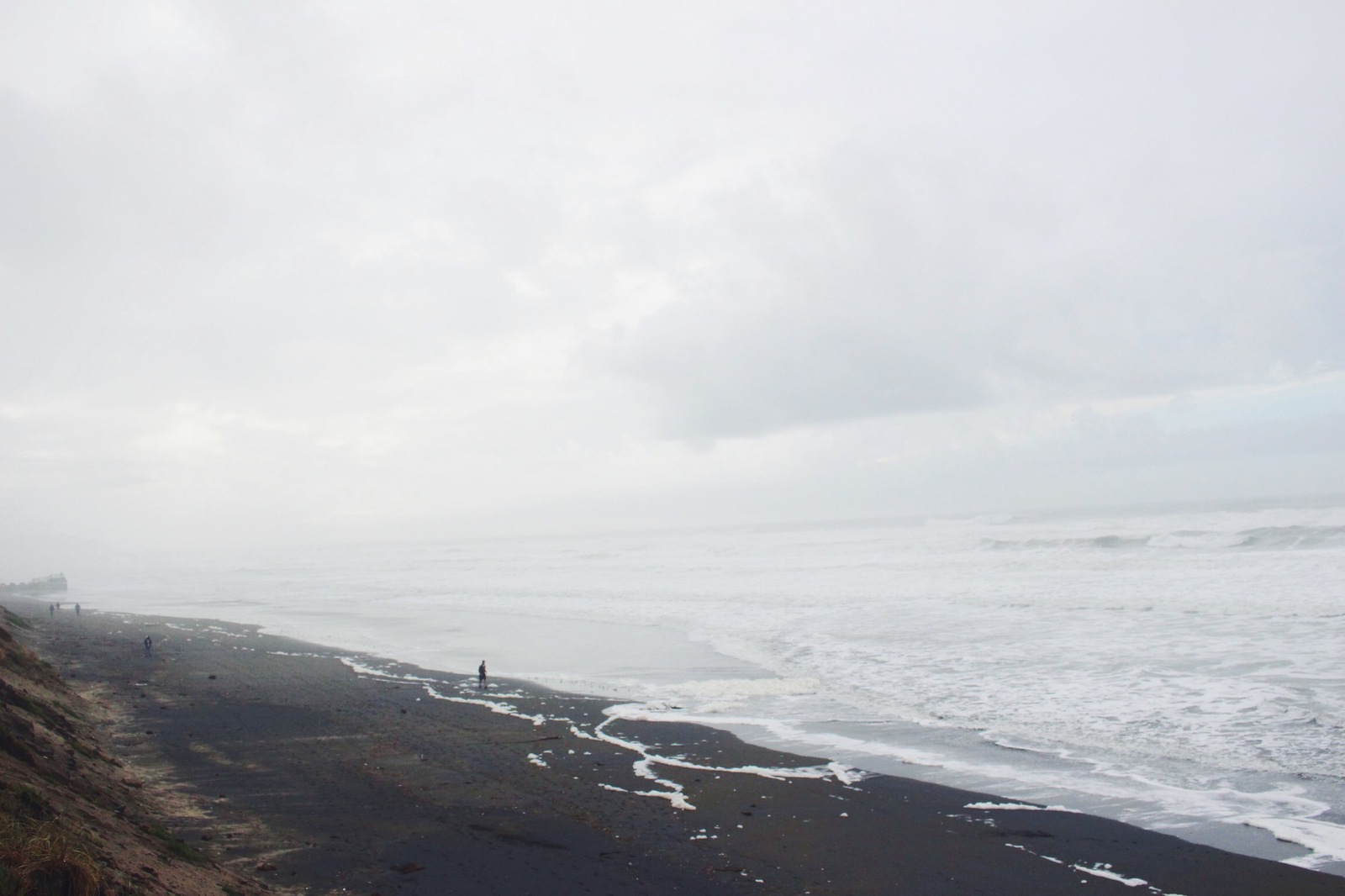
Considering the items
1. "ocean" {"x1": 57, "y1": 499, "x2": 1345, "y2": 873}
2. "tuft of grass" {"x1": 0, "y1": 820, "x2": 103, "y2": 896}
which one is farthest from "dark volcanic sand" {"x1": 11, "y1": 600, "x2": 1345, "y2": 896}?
"tuft of grass" {"x1": 0, "y1": 820, "x2": 103, "y2": 896}

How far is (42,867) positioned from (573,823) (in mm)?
6400

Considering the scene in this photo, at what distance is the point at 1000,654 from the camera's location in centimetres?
2258

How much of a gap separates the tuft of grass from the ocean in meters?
10.9

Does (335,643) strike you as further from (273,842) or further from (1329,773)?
(1329,773)

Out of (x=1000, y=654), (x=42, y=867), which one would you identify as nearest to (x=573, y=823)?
(x=42, y=867)

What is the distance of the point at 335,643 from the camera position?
29891 mm

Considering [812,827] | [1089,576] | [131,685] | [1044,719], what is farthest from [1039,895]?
[1089,576]

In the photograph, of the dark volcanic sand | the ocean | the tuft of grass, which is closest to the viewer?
the tuft of grass

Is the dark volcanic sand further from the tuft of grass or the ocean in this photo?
the tuft of grass

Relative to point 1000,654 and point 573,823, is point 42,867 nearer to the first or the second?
point 573,823

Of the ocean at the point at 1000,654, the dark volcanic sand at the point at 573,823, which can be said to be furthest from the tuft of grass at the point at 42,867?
the ocean at the point at 1000,654

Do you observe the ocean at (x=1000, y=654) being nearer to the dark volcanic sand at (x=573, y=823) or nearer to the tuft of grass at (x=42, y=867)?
the dark volcanic sand at (x=573, y=823)

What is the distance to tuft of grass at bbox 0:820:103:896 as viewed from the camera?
5.02 meters

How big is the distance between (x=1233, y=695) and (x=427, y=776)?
16129 millimetres
